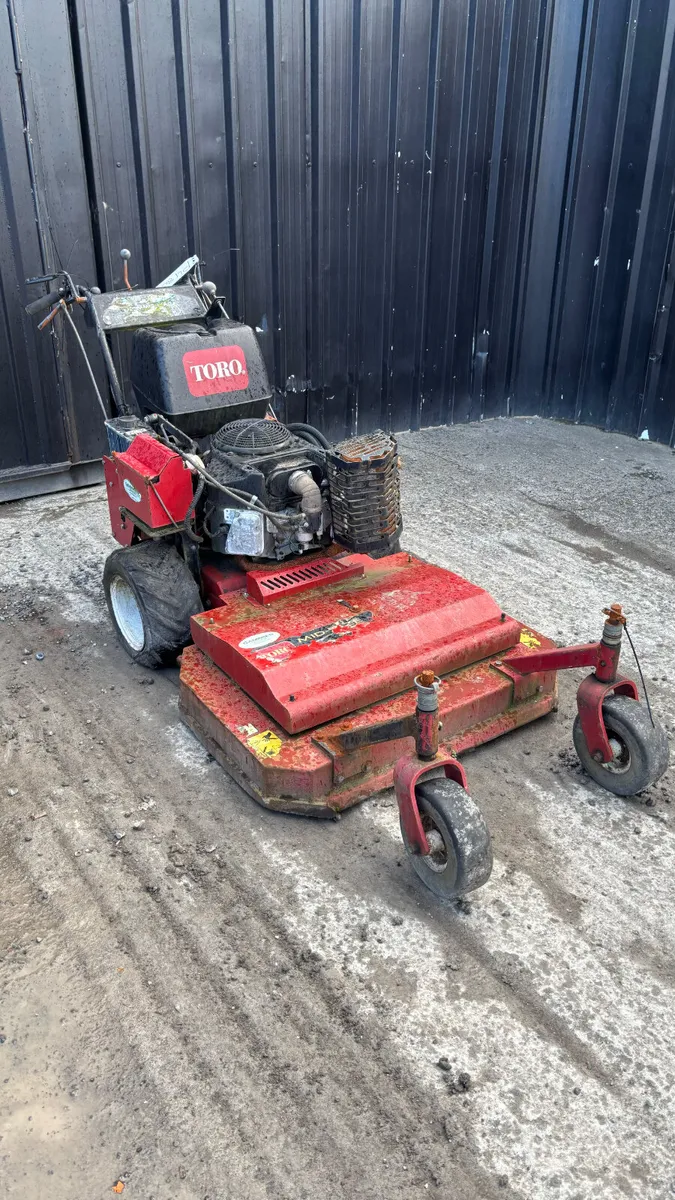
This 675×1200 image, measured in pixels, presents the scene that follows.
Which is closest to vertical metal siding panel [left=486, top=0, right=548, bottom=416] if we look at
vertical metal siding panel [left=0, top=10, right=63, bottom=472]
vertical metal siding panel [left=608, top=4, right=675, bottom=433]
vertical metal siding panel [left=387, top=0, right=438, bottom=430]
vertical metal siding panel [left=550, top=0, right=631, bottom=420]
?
vertical metal siding panel [left=550, top=0, right=631, bottom=420]

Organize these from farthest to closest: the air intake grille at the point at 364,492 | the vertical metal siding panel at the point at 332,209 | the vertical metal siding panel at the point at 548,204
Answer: the vertical metal siding panel at the point at 548,204, the vertical metal siding panel at the point at 332,209, the air intake grille at the point at 364,492

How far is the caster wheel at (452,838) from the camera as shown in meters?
2.83

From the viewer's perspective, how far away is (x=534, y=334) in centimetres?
795

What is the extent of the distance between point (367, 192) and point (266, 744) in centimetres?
475

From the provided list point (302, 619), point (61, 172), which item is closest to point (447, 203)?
point (61, 172)

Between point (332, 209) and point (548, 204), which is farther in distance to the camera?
point (548, 204)

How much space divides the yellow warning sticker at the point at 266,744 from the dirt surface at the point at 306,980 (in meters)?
0.27

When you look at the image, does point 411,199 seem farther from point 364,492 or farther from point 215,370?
point 364,492

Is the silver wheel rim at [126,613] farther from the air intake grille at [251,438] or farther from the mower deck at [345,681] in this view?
the air intake grille at [251,438]

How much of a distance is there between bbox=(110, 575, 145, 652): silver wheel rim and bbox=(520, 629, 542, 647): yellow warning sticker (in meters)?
1.63

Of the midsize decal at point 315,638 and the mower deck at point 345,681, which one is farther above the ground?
the midsize decal at point 315,638

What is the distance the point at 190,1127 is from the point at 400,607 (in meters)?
1.97

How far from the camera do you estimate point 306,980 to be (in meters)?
2.77

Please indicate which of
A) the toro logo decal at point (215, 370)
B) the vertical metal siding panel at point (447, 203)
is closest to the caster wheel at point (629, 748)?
the toro logo decal at point (215, 370)
